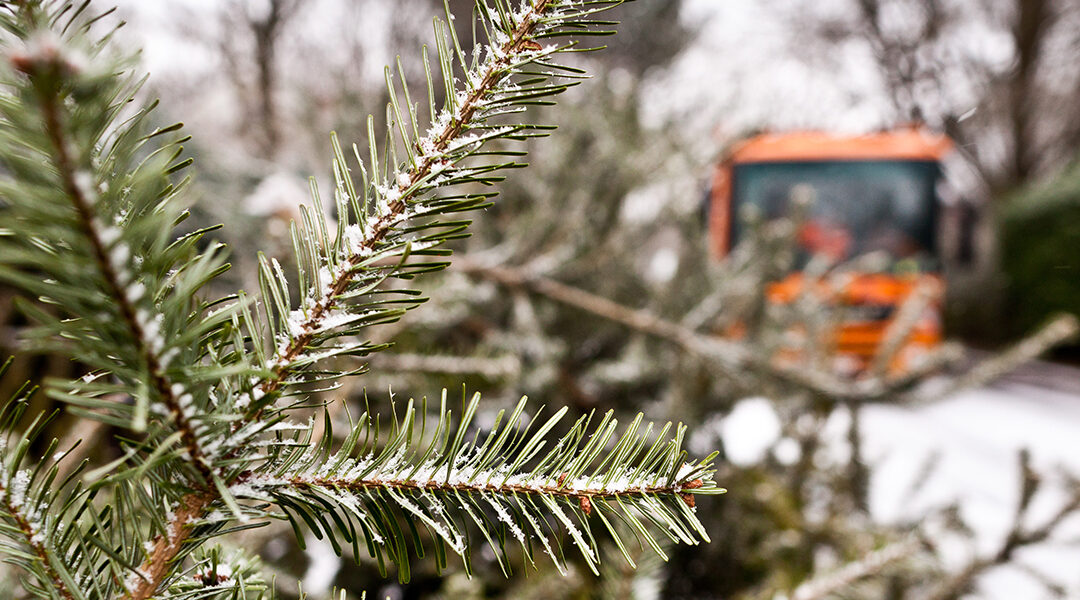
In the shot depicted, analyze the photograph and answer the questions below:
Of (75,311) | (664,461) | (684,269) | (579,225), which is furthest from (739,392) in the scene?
(75,311)

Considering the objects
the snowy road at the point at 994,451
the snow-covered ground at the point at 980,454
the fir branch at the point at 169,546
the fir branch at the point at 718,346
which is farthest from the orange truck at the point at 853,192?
the fir branch at the point at 169,546

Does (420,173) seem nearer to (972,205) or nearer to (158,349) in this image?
(158,349)

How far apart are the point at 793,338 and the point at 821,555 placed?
0.66 meters

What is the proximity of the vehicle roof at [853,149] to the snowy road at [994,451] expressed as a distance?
118 inches

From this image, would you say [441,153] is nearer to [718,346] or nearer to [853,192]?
[718,346]

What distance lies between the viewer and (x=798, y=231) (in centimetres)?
174

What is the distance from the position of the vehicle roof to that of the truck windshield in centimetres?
8

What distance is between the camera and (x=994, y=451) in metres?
5.76

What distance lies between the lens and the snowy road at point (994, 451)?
2.48 m

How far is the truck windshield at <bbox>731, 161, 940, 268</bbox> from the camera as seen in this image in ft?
24.9

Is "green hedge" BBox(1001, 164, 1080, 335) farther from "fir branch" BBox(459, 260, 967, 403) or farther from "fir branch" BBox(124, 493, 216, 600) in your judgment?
"fir branch" BBox(124, 493, 216, 600)

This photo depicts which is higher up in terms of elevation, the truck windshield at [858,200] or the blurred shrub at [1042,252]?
the truck windshield at [858,200]

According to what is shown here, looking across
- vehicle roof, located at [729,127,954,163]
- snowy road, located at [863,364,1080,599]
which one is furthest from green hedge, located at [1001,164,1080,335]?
vehicle roof, located at [729,127,954,163]

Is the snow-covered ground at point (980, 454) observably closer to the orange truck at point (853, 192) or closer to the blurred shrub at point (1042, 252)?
the blurred shrub at point (1042, 252)
